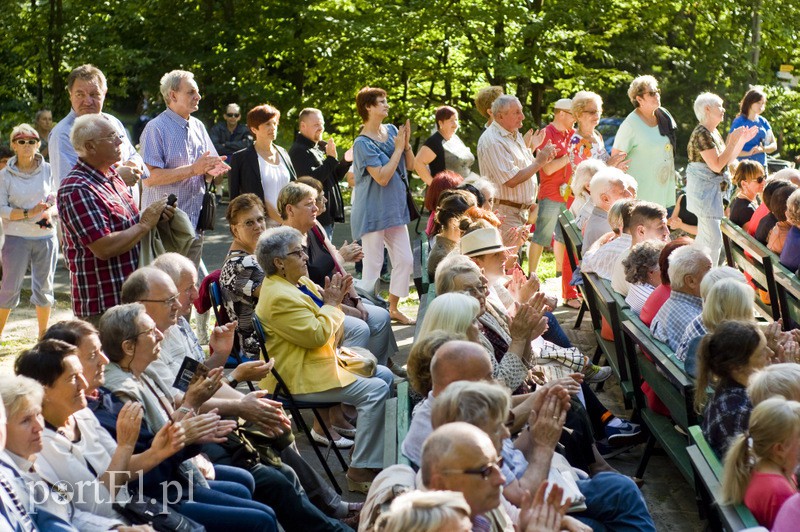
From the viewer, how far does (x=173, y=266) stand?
568cm

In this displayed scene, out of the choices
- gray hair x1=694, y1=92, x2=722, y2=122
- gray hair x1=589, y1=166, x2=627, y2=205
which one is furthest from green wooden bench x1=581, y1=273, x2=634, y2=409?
gray hair x1=694, y1=92, x2=722, y2=122

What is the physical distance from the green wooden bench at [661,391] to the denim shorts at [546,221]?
3.97 metres

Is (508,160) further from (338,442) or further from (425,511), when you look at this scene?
(425,511)

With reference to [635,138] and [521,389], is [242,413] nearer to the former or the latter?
[521,389]

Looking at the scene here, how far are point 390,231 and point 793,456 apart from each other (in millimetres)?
5907

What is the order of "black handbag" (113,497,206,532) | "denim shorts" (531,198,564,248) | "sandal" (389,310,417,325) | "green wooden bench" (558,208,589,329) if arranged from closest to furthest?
"black handbag" (113,497,206,532)
"green wooden bench" (558,208,589,329)
"sandal" (389,310,417,325)
"denim shorts" (531,198,564,248)

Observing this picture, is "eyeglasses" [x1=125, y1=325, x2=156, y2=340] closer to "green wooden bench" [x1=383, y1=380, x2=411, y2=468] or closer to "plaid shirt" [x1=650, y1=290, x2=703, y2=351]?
"green wooden bench" [x1=383, y1=380, x2=411, y2=468]

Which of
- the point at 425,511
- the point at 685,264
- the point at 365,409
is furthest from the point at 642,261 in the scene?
the point at 425,511

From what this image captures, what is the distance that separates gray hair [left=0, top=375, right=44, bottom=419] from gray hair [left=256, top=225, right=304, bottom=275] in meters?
2.40

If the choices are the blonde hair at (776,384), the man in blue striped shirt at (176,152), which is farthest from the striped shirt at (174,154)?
the blonde hair at (776,384)

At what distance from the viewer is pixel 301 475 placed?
545 centimetres

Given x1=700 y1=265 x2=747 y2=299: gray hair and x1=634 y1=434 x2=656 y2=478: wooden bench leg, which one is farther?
x1=634 y1=434 x2=656 y2=478: wooden bench leg

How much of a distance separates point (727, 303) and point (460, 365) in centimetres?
176

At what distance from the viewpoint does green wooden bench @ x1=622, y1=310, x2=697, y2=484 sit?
17.8 feet
